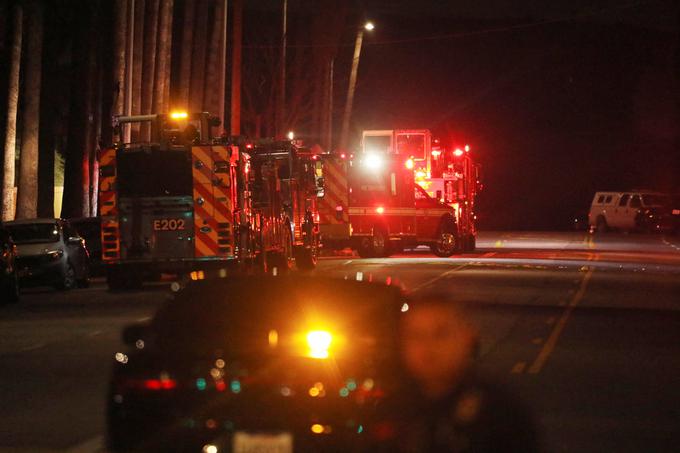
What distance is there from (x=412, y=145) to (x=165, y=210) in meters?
15.5

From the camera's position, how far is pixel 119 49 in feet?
126

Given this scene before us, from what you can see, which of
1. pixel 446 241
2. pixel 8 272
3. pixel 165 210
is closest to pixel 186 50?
pixel 446 241

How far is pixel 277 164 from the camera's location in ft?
93.3

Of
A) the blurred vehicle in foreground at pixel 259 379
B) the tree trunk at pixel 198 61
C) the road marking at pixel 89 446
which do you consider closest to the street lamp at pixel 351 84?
→ the tree trunk at pixel 198 61

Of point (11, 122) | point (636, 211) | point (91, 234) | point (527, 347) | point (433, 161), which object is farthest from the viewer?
point (636, 211)

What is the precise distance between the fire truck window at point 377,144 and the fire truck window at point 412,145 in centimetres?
36

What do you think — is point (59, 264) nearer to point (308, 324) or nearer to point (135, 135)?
point (135, 135)

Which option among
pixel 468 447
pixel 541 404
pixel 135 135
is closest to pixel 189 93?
pixel 135 135

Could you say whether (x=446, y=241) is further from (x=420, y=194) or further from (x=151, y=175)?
(x=151, y=175)

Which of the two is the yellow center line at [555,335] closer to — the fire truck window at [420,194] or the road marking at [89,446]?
the road marking at [89,446]

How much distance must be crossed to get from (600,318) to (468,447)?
12.6m

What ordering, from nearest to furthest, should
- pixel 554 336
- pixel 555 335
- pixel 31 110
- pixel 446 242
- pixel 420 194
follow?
pixel 554 336, pixel 555 335, pixel 31 110, pixel 420 194, pixel 446 242

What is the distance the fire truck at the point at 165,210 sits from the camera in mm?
26453

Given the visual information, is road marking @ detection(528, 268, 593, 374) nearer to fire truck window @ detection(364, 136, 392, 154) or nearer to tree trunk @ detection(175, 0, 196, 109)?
fire truck window @ detection(364, 136, 392, 154)
